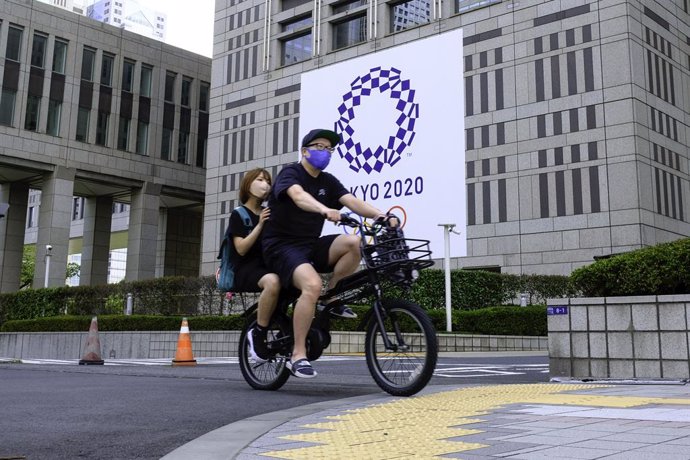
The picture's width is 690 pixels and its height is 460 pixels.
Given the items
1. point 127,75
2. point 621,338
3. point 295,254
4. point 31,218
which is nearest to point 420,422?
point 295,254

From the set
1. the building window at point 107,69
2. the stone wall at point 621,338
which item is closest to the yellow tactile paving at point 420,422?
the stone wall at point 621,338

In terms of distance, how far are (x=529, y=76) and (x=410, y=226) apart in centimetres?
975

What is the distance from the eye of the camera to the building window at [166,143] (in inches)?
1800

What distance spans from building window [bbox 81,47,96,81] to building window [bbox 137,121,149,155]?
4.15 m

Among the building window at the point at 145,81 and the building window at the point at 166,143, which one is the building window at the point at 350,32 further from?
the building window at the point at 166,143

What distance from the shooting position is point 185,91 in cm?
4744

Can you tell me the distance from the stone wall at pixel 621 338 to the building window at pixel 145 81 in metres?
41.3

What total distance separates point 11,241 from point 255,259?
134 feet

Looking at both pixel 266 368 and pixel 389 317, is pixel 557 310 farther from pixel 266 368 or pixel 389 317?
pixel 266 368

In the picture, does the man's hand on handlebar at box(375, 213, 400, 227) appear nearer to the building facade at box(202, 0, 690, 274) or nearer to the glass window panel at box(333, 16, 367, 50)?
the building facade at box(202, 0, 690, 274)

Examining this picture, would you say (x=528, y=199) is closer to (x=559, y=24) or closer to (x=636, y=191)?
(x=636, y=191)

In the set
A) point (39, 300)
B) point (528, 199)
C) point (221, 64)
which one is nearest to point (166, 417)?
point (39, 300)

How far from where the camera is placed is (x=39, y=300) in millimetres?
26000

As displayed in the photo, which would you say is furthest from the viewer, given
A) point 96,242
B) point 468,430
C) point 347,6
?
point 96,242
